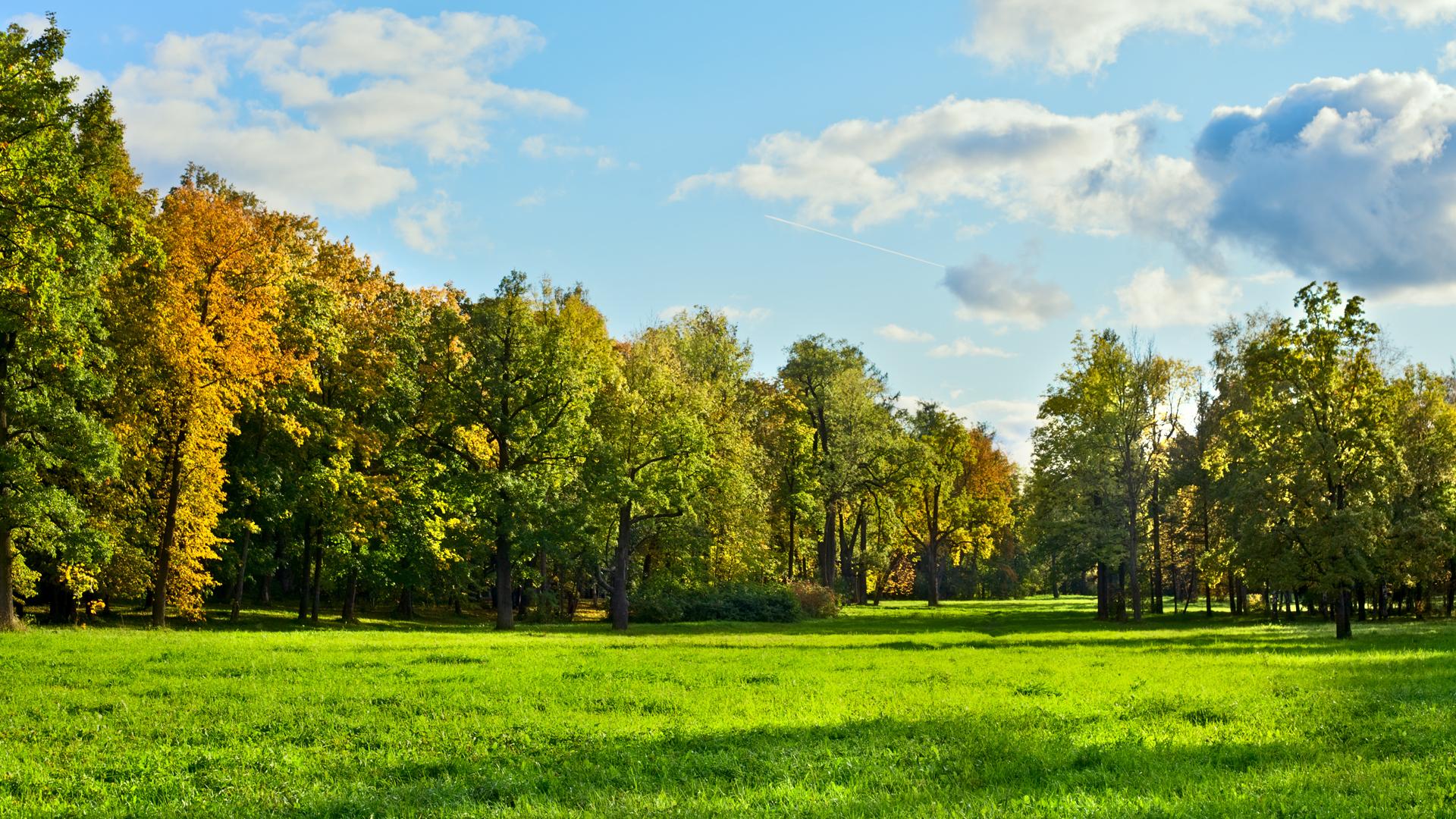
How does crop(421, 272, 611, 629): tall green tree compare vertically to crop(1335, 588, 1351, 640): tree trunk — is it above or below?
above

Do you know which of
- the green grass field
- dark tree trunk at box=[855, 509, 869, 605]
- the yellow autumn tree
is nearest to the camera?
the green grass field

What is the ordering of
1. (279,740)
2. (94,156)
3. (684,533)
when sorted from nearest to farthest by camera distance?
(279,740) < (94,156) < (684,533)

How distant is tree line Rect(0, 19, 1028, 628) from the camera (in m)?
27.3

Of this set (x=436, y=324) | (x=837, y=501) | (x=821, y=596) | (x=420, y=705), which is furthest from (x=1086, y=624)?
(x=420, y=705)

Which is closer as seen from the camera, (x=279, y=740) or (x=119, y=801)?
(x=119, y=801)

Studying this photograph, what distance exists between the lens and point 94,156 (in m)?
28.8

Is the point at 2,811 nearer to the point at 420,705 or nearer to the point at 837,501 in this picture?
the point at 420,705

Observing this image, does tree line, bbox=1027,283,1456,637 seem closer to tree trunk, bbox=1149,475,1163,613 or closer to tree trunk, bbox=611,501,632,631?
tree trunk, bbox=1149,475,1163,613

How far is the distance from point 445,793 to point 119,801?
3.22 m

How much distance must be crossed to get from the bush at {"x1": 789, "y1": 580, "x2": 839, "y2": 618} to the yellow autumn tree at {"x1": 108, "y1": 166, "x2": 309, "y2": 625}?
31863mm

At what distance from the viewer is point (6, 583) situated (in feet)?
92.1

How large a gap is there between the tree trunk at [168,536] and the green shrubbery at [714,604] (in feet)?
76.8

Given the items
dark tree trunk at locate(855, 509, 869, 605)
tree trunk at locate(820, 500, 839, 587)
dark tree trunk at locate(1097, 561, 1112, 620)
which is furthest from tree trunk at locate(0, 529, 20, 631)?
dark tree trunk at locate(855, 509, 869, 605)

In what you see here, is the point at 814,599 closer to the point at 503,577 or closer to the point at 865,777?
the point at 503,577
